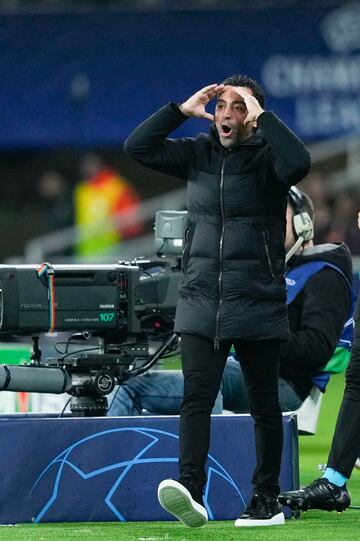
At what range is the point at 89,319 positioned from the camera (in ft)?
20.2

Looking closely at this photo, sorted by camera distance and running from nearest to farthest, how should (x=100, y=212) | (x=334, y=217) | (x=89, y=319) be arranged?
1. (x=89, y=319)
2. (x=334, y=217)
3. (x=100, y=212)

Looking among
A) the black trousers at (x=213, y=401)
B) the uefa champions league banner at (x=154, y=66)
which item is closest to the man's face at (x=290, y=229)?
the black trousers at (x=213, y=401)

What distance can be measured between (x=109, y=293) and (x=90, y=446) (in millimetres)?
638

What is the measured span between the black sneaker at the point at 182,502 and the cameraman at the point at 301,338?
1225 mm

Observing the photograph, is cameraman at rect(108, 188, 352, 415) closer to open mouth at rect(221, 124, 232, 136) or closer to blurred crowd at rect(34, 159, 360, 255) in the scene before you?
open mouth at rect(221, 124, 232, 136)

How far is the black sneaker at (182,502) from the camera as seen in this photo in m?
5.30

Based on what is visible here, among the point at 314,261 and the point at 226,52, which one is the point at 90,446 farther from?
the point at 226,52

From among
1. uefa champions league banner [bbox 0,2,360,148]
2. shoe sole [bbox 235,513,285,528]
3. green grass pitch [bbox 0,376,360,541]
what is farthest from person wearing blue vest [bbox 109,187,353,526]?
uefa champions league banner [bbox 0,2,360,148]

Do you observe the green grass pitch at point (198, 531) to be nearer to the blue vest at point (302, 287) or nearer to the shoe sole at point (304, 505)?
the shoe sole at point (304, 505)

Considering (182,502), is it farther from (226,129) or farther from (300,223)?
(300,223)

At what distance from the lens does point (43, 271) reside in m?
6.05

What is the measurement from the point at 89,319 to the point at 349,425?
3.67 ft

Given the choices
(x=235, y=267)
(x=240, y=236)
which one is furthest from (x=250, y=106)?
(x=235, y=267)

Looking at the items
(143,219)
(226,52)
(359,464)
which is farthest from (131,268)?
(143,219)
